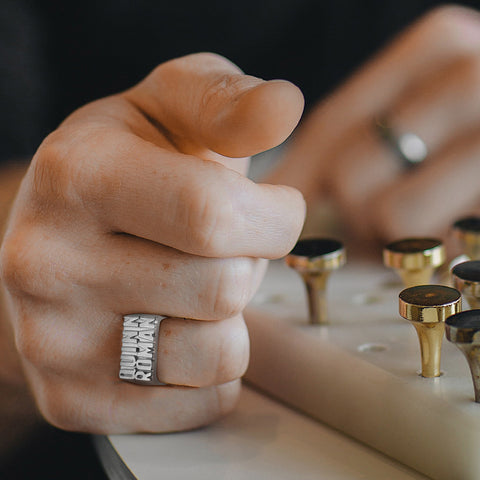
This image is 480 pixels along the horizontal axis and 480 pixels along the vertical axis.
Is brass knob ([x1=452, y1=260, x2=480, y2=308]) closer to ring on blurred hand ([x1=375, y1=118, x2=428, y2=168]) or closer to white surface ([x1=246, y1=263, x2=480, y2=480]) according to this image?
white surface ([x1=246, y1=263, x2=480, y2=480])

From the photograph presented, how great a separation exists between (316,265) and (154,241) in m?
0.13

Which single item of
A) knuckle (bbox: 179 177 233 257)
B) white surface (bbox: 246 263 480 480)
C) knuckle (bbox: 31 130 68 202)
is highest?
knuckle (bbox: 31 130 68 202)

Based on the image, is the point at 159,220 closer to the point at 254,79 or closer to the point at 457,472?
the point at 254,79

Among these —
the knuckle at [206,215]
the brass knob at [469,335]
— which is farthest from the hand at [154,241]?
the brass knob at [469,335]

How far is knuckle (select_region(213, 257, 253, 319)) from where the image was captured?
387mm

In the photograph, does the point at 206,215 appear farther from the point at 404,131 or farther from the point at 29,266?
the point at 404,131

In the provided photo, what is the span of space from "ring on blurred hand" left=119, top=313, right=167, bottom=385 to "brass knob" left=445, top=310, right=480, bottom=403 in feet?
0.59

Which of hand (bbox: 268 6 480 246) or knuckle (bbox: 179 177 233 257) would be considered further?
hand (bbox: 268 6 480 246)

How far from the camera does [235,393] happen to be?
0.45m

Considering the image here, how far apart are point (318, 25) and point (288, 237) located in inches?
34.7

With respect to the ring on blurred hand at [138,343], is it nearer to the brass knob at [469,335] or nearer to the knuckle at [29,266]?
the knuckle at [29,266]

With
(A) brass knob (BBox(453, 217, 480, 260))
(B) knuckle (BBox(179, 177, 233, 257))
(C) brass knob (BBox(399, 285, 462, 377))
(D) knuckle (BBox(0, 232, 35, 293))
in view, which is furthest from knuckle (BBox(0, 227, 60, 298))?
(A) brass knob (BBox(453, 217, 480, 260))

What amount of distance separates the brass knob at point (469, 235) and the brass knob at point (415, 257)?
0.21ft

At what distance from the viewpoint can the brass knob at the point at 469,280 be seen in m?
0.41
